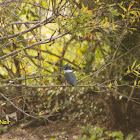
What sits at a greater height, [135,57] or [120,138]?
[135,57]

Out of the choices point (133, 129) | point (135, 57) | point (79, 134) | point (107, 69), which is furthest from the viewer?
point (79, 134)

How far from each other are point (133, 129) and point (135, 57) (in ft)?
4.33

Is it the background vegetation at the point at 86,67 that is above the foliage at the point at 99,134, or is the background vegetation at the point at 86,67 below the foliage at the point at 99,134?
above

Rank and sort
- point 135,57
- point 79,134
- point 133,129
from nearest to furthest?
point 135,57, point 133,129, point 79,134

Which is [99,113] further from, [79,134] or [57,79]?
[57,79]

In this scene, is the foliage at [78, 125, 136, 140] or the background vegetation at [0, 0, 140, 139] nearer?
the background vegetation at [0, 0, 140, 139]

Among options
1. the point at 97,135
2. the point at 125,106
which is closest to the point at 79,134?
the point at 97,135

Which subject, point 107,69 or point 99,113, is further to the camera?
point 99,113

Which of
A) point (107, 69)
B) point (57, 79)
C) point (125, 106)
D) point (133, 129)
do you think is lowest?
point (133, 129)

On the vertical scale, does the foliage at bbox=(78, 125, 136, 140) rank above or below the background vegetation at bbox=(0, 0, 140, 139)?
below

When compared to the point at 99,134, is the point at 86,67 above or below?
above

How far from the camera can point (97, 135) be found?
Result: 3.72 m

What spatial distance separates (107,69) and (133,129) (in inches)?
45.9

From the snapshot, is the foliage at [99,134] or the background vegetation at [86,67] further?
the foliage at [99,134]
